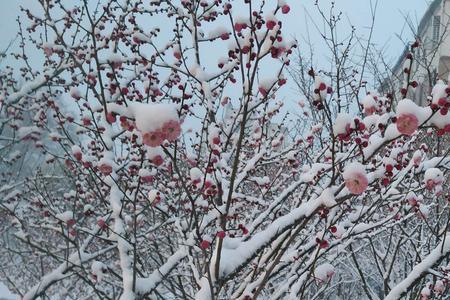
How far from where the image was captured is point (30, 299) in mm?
4621

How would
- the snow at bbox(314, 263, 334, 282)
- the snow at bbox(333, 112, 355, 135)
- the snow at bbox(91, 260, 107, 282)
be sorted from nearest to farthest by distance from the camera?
the snow at bbox(333, 112, 355, 135) < the snow at bbox(314, 263, 334, 282) < the snow at bbox(91, 260, 107, 282)

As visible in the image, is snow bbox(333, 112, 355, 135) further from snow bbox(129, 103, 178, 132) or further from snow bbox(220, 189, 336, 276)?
snow bbox(129, 103, 178, 132)

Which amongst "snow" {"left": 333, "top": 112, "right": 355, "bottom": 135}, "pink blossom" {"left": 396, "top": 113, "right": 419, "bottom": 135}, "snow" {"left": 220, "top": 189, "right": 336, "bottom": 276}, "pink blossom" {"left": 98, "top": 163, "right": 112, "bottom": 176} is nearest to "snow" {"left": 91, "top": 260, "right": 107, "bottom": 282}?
"pink blossom" {"left": 98, "top": 163, "right": 112, "bottom": 176}

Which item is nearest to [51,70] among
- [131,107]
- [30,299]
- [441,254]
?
[30,299]

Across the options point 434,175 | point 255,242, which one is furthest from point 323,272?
point 255,242

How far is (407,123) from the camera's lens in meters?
1.79

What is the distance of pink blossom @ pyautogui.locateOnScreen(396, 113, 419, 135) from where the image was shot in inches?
70.1

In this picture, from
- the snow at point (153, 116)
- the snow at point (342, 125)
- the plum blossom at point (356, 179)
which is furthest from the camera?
the snow at point (342, 125)

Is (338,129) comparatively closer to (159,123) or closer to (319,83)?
(319,83)

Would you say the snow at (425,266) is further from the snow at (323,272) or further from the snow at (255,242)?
the snow at (255,242)

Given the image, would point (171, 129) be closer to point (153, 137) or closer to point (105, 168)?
point (153, 137)

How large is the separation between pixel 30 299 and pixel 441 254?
4.22 m

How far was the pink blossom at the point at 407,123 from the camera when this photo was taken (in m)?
1.78

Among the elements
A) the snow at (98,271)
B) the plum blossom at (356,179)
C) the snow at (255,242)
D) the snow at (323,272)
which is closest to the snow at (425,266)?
the snow at (323,272)
